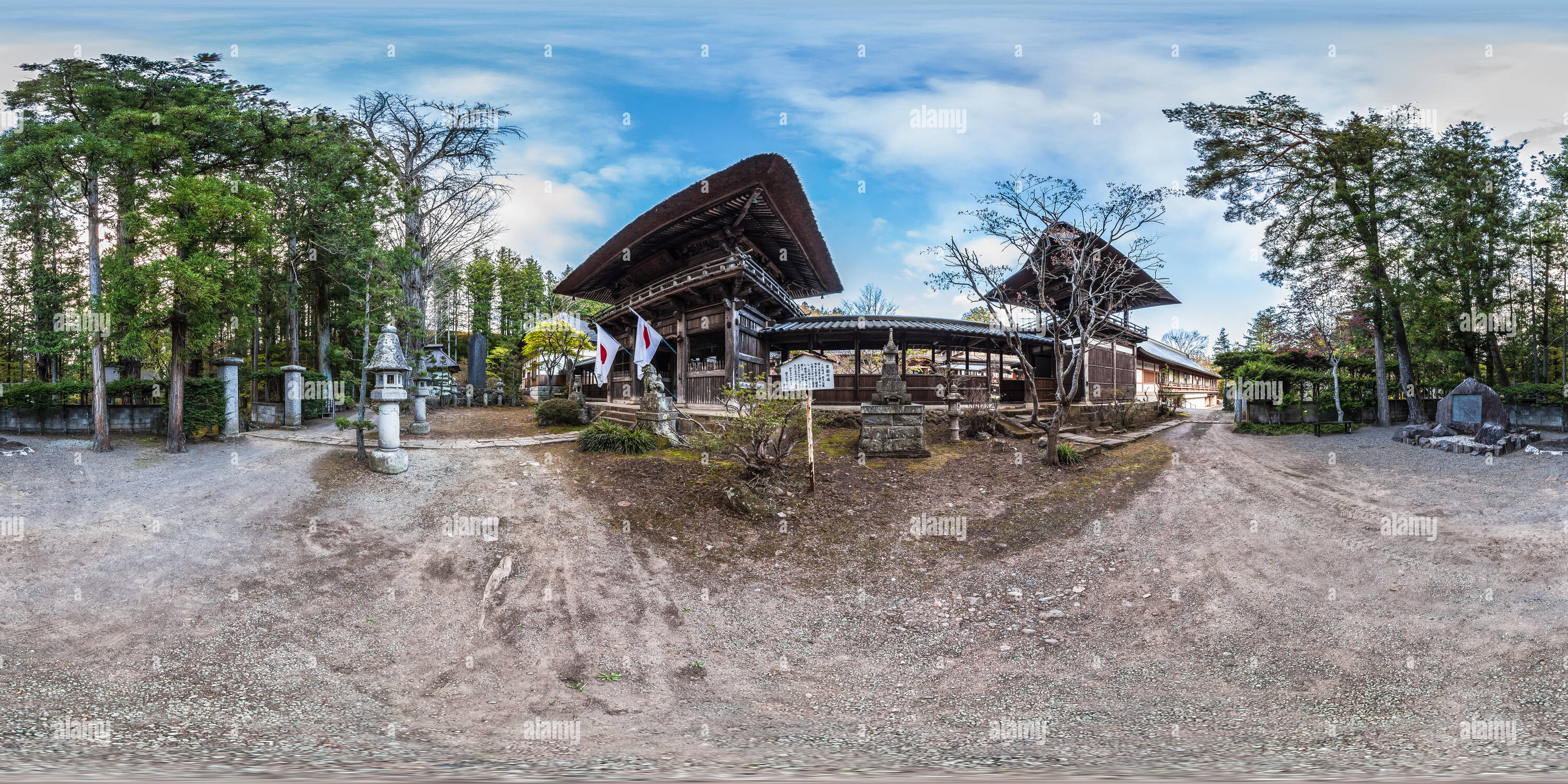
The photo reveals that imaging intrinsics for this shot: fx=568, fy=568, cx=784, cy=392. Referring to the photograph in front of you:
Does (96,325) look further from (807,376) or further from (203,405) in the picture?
(807,376)

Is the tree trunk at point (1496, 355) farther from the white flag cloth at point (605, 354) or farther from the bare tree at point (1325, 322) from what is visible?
the white flag cloth at point (605, 354)

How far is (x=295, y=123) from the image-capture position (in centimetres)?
1523

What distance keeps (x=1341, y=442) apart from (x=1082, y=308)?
715 centimetres

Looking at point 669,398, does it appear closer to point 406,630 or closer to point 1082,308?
point 406,630

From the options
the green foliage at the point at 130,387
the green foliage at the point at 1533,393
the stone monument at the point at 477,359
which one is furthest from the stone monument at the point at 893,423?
the stone monument at the point at 477,359

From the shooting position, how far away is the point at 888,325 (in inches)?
625

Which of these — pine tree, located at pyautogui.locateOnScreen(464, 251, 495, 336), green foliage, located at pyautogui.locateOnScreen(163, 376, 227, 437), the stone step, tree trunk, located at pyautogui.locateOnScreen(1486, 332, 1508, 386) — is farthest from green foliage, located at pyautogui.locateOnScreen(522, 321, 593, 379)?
tree trunk, located at pyautogui.locateOnScreen(1486, 332, 1508, 386)

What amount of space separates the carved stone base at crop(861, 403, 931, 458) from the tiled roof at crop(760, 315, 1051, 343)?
15.3ft

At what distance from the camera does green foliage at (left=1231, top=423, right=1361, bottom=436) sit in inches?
569

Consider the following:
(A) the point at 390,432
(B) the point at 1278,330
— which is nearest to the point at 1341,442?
(B) the point at 1278,330

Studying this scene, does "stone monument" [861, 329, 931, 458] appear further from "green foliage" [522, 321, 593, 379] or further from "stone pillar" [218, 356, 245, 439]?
"green foliage" [522, 321, 593, 379]

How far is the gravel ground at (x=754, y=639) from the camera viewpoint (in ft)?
12.3

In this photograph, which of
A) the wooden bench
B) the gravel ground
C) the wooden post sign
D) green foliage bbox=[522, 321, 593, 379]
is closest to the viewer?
the gravel ground

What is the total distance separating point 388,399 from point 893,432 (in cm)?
923
